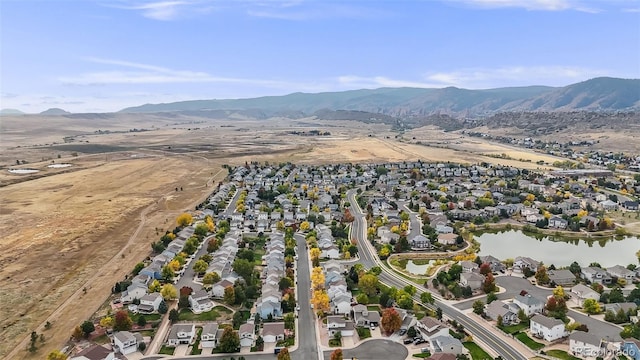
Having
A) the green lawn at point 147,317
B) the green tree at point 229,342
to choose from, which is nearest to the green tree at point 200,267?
the green lawn at point 147,317

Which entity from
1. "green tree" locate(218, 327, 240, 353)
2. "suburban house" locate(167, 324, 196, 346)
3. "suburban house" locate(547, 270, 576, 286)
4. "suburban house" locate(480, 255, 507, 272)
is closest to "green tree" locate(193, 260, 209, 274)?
"suburban house" locate(167, 324, 196, 346)

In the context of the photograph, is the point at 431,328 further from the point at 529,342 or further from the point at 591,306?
the point at 591,306

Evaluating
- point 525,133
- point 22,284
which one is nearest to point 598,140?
point 525,133

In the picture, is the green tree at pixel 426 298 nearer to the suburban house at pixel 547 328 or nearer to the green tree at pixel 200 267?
the suburban house at pixel 547 328

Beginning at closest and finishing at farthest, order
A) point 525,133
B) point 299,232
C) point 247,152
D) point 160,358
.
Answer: point 160,358
point 299,232
point 247,152
point 525,133

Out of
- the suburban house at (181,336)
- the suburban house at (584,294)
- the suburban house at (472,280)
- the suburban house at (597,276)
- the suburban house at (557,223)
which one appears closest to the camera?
the suburban house at (181,336)

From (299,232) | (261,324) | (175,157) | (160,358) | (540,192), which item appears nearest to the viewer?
(160,358)

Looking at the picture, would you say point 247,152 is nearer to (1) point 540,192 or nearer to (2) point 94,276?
(1) point 540,192

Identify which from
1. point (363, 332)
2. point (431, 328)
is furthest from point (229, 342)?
point (431, 328)
